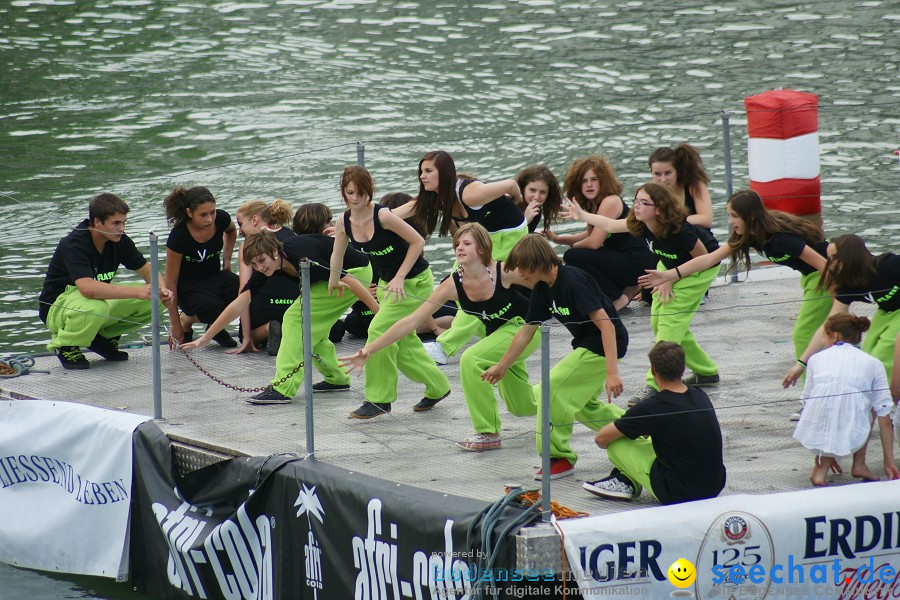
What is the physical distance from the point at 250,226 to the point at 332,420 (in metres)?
2.42

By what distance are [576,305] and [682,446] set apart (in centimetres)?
107

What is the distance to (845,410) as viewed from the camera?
→ 6.96m

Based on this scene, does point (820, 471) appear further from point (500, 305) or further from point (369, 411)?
point (369, 411)

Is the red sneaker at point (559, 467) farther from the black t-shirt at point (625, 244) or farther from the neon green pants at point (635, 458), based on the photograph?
the black t-shirt at point (625, 244)

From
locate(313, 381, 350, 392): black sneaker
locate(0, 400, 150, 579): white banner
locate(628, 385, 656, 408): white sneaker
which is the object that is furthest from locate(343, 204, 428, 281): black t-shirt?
locate(0, 400, 150, 579): white banner

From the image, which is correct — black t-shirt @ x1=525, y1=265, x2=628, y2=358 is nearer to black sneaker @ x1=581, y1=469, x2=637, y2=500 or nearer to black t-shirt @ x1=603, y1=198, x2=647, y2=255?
black sneaker @ x1=581, y1=469, x2=637, y2=500

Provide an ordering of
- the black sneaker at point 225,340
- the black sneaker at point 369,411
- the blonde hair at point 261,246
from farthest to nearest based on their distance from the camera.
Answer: the black sneaker at point 225,340 → the blonde hair at point 261,246 → the black sneaker at point 369,411

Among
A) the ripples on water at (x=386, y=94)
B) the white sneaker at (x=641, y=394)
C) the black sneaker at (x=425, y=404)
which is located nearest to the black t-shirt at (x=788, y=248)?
the white sneaker at (x=641, y=394)

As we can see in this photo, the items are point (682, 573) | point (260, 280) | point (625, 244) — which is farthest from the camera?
point (625, 244)

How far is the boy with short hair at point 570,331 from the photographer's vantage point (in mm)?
7254

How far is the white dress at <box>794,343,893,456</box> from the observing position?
6934 mm

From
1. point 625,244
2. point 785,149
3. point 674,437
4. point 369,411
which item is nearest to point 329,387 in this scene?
point 369,411

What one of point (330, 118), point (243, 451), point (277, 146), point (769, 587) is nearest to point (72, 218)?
point (277, 146)

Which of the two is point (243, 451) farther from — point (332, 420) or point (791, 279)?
point (791, 279)
